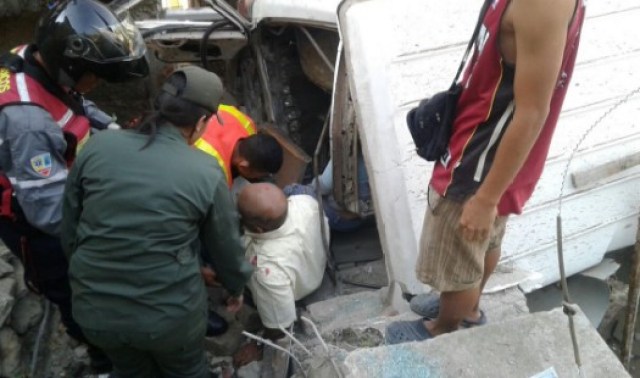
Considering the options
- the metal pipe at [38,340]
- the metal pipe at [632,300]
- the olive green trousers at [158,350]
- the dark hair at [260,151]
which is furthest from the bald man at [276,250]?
the metal pipe at [632,300]

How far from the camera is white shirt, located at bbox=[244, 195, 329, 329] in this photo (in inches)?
120

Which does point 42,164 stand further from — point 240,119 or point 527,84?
point 527,84

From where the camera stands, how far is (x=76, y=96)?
2748 millimetres

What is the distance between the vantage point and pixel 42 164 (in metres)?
2.40

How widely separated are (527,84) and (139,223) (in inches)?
54.6

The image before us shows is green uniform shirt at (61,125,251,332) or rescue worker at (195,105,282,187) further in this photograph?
rescue worker at (195,105,282,187)

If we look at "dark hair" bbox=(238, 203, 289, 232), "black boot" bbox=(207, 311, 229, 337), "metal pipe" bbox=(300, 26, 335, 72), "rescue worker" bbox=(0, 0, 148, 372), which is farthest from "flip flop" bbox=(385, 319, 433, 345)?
"metal pipe" bbox=(300, 26, 335, 72)

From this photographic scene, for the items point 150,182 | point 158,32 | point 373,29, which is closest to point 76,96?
point 150,182

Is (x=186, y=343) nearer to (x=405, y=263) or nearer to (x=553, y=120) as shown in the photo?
(x=405, y=263)

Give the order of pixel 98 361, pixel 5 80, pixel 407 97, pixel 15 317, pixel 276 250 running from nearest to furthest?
pixel 5 80, pixel 407 97, pixel 276 250, pixel 98 361, pixel 15 317

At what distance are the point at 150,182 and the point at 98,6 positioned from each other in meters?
1.08

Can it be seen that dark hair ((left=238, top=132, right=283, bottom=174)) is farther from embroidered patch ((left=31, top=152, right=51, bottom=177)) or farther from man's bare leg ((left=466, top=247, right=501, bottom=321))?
man's bare leg ((left=466, top=247, right=501, bottom=321))

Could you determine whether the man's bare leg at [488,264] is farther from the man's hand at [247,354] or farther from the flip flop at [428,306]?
the man's hand at [247,354]

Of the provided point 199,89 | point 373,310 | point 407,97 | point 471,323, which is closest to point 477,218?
point 471,323
